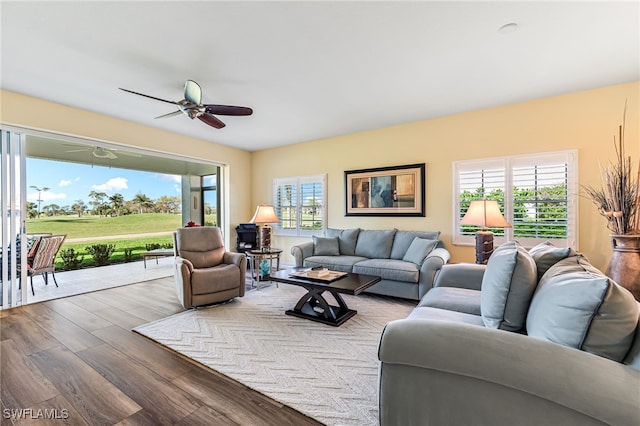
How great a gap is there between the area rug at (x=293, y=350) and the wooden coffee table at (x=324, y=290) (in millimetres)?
94

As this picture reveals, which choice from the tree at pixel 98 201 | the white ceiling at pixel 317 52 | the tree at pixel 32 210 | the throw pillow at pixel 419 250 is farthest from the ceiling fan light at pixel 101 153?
the throw pillow at pixel 419 250

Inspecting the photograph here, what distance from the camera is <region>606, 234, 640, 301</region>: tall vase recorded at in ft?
8.86

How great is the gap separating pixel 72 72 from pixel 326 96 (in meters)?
2.73

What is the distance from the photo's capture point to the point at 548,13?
2074mm

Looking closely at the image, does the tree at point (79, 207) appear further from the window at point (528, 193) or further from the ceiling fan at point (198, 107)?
the window at point (528, 193)

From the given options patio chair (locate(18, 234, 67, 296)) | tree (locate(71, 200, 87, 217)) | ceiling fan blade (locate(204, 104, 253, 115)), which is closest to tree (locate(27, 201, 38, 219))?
tree (locate(71, 200, 87, 217))

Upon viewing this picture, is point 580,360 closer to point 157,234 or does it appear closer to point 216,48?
point 216,48

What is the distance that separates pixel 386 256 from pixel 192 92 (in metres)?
3.33

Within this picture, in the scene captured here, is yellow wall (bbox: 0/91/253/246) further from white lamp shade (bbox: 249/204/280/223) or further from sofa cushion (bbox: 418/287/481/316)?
sofa cushion (bbox: 418/287/481/316)

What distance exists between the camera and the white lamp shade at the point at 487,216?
3240 mm

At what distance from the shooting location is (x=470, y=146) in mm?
4102

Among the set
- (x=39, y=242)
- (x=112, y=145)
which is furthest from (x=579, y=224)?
(x=39, y=242)

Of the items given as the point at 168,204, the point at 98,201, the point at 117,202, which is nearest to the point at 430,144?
the point at 168,204

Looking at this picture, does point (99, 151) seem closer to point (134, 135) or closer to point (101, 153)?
point (101, 153)
